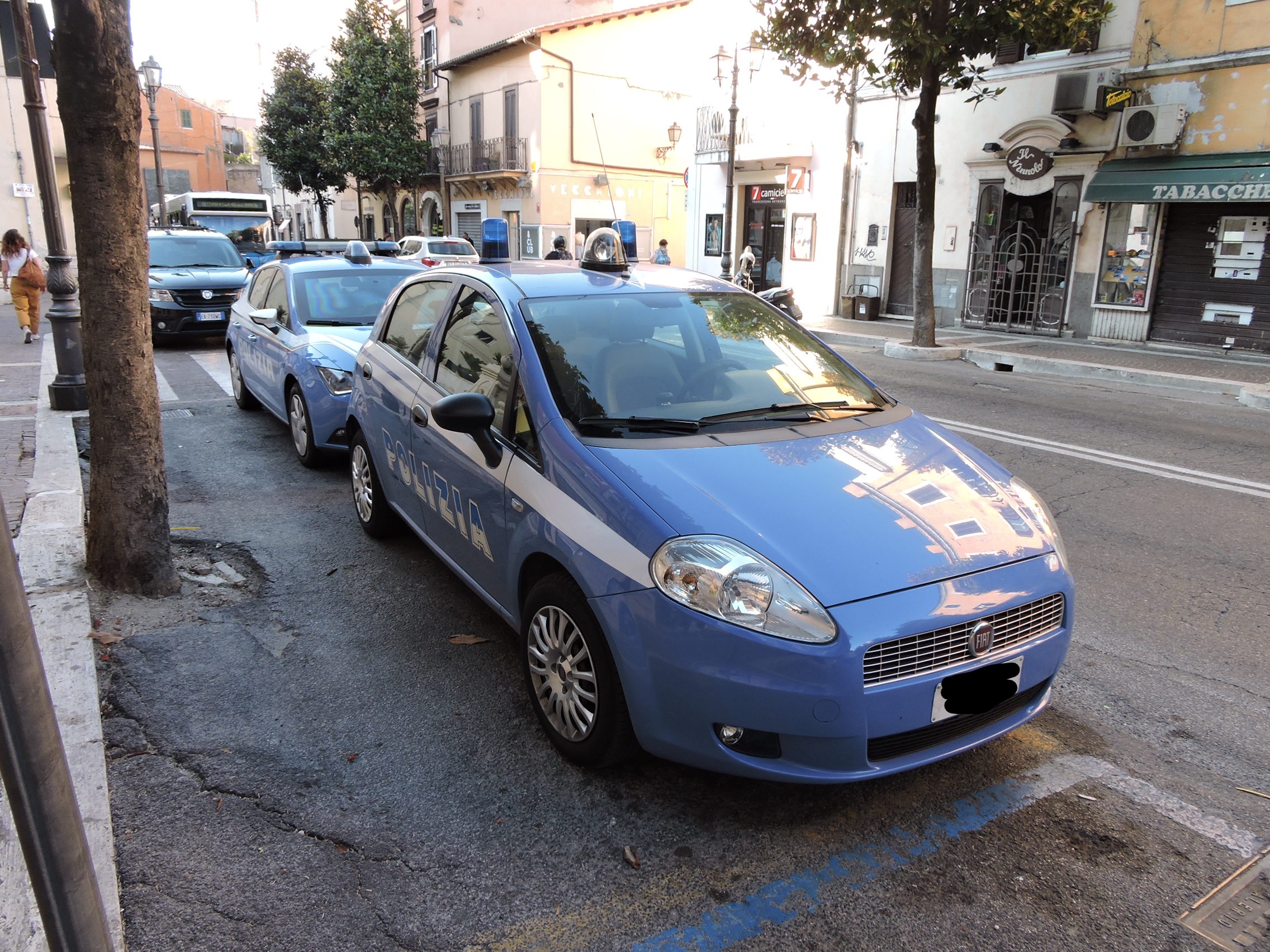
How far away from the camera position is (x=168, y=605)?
445 cm

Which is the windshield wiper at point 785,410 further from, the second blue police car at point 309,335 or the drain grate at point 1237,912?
the second blue police car at point 309,335

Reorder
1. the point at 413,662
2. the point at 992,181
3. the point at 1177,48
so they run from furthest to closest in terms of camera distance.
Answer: the point at 992,181, the point at 1177,48, the point at 413,662

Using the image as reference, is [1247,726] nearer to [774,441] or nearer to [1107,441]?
[774,441]

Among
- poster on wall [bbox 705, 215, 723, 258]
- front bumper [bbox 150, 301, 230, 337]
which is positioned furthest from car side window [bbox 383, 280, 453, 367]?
poster on wall [bbox 705, 215, 723, 258]

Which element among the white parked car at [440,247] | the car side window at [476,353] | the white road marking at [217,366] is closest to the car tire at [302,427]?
the car side window at [476,353]

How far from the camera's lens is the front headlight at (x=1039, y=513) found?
3.07 meters

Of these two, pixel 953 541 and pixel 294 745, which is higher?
pixel 953 541

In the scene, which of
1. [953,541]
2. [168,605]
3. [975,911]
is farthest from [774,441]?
[168,605]

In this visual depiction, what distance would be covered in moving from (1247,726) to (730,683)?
7.45 ft

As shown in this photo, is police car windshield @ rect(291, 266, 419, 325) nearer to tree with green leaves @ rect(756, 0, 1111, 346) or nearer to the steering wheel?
the steering wheel

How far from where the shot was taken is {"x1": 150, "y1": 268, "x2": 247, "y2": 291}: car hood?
13.7 meters

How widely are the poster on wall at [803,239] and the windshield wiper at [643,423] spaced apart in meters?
20.1

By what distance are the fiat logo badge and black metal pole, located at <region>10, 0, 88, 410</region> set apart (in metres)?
8.75

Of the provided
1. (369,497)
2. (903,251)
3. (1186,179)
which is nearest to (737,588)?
(369,497)
